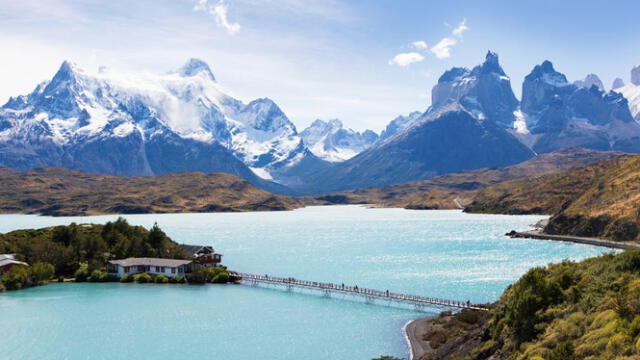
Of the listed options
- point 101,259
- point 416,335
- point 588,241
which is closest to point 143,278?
point 101,259

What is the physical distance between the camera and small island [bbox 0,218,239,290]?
379 feet

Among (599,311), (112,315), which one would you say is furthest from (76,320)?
(599,311)

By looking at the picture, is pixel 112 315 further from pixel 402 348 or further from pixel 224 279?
pixel 402 348

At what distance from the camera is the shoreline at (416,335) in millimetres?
64625

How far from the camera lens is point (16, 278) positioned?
4355 inches

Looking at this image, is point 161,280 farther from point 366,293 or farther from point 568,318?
point 568,318

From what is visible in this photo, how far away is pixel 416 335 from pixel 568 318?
34800 millimetres

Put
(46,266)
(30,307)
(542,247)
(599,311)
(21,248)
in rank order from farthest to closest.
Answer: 1. (542,247)
2. (21,248)
3. (46,266)
4. (30,307)
5. (599,311)

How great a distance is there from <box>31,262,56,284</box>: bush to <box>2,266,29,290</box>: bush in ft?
4.40

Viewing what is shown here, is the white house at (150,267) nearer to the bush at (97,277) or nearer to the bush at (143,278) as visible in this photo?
the bush at (143,278)

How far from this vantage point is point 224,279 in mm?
119000

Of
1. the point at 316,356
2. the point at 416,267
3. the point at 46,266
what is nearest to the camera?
the point at 316,356

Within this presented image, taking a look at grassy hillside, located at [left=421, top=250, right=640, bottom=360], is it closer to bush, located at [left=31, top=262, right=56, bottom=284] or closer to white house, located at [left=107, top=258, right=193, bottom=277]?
white house, located at [left=107, top=258, right=193, bottom=277]

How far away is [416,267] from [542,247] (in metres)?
55.8
